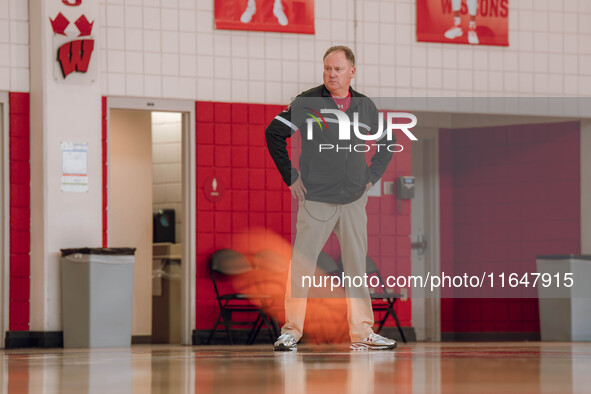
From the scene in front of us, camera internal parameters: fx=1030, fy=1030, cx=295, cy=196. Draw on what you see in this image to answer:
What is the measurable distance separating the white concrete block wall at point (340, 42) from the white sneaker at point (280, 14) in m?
0.12

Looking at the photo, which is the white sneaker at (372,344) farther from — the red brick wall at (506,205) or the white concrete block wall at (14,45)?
the red brick wall at (506,205)

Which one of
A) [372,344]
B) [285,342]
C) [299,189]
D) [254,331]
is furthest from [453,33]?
[285,342]

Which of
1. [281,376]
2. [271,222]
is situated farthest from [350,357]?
[271,222]

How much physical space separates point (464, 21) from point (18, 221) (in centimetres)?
403

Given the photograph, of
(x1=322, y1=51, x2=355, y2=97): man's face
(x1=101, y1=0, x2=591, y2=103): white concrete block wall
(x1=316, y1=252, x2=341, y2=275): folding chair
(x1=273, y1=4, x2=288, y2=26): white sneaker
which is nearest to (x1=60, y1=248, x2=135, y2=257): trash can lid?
(x1=101, y1=0, x2=591, y2=103): white concrete block wall

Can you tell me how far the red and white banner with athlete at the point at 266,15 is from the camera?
26.8 feet

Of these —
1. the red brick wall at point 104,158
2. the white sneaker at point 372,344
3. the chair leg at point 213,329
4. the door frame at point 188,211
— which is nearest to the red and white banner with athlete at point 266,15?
the door frame at point 188,211

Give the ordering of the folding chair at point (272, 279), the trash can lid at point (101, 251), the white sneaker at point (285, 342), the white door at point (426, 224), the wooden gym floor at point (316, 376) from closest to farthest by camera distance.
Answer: the wooden gym floor at point (316, 376) < the white sneaker at point (285, 342) < the trash can lid at point (101, 251) < the folding chair at point (272, 279) < the white door at point (426, 224)

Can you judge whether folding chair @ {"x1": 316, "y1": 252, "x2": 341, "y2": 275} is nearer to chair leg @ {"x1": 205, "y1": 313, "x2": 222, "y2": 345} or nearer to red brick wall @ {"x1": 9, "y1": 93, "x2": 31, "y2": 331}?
chair leg @ {"x1": 205, "y1": 313, "x2": 222, "y2": 345}

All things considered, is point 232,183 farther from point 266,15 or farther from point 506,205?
point 506,205

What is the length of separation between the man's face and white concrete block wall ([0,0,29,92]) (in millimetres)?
3561

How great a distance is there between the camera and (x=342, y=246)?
4.96 m

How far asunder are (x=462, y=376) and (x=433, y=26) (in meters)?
6.09

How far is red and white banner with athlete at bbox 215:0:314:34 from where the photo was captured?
8164 mm
